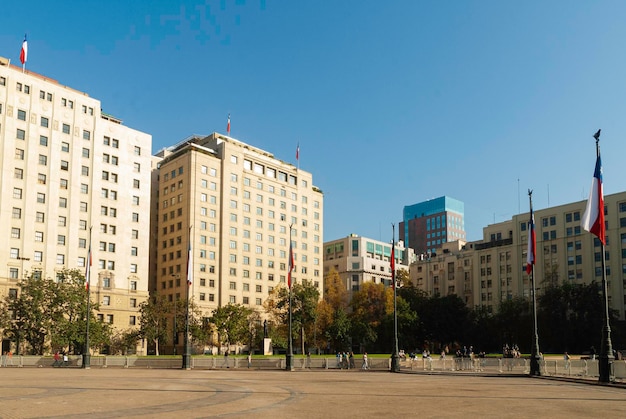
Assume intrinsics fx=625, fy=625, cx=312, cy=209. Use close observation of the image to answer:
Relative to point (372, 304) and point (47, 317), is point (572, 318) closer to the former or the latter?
Answer: point (372, 304)

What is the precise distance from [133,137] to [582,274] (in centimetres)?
8710

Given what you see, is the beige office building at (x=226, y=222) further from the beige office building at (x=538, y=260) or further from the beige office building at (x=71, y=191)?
the beige office building at (x=538, y=260)

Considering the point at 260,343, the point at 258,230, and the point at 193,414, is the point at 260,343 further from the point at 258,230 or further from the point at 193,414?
the point at 193,414

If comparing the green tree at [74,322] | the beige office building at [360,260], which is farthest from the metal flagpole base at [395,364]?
the beige office building at [360,260]

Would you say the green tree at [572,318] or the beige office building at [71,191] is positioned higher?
the beige office building at [71,191]

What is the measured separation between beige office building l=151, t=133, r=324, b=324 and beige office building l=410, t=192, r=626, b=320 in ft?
118

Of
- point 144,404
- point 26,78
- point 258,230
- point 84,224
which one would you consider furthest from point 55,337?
point 144,404

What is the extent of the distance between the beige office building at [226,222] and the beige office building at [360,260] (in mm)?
23174

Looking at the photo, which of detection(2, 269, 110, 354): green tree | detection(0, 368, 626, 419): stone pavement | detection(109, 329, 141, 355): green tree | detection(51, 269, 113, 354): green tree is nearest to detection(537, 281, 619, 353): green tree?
detection(109, 329, 141, 355): green tree

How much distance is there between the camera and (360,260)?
519ft

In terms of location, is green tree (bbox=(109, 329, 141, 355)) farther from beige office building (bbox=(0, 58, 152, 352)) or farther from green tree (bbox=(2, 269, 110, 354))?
green tree (bbox=(2, 269, 110, 354))

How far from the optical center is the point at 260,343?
114 metres

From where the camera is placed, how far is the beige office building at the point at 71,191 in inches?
3467

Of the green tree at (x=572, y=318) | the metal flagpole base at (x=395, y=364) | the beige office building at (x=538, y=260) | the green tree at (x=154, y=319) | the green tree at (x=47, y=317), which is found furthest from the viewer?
the beige office building at (x=538, y=260)
